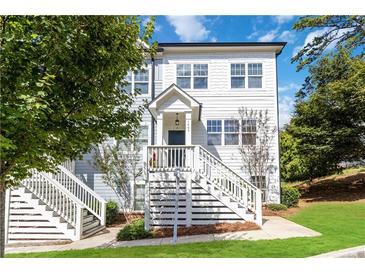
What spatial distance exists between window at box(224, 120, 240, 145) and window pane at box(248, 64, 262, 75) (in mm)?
1802

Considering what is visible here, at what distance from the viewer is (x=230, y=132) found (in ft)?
33.9

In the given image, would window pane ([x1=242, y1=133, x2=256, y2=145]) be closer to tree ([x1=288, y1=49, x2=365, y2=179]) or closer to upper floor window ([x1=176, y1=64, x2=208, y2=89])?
upper floor window ([x1=176, y1=64, x2=208, y2=89])

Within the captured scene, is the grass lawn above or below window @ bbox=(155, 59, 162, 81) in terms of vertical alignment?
below

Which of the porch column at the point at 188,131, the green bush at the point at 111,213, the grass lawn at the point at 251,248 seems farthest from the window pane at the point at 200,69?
the grass lawn at the point at 251,248

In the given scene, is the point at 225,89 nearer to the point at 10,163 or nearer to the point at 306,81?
the point at 306,81

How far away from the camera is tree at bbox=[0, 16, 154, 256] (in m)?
3.12

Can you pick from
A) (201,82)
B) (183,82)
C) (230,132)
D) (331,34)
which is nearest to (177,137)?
(230,132)

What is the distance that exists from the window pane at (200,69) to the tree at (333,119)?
4547 mm

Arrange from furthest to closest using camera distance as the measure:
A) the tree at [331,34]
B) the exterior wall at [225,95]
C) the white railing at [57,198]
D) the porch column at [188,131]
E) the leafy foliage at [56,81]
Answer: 1. the exterior wall at [225,95]
2. the tree at [331,34]
3. the porch column at [188,131]
4. the white railing at [57,198]
5. the leafy foliage at [56,81]

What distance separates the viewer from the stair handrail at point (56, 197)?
6.72m

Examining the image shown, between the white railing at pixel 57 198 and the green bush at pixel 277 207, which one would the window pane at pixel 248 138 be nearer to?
the green bush at pixel 277 207

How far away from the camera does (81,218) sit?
6641mm

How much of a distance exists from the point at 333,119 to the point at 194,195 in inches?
302

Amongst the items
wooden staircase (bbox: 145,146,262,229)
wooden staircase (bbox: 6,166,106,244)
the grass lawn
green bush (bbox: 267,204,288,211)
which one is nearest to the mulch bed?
wooden staircase (bbox: 145,146,262,229)
